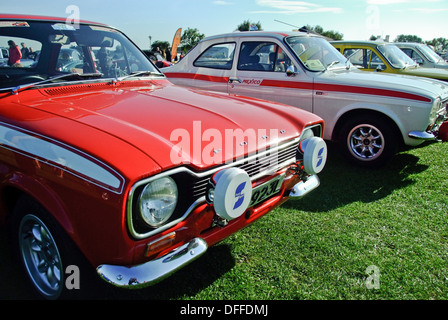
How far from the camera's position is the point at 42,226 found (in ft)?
6.35

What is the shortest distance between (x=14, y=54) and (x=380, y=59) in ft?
21.4

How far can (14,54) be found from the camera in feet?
8.80

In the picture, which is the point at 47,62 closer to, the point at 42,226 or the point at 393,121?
the point at 42,226

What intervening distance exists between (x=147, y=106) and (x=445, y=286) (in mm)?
2400

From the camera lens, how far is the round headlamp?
1.66 metres

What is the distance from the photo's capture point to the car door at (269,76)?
4.77 m

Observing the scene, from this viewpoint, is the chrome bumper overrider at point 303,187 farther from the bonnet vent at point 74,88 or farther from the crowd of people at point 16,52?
the crowd of people at point 16,52

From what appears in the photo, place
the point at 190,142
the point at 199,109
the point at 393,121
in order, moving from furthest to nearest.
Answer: the point at 393,121, the point at 199,109, the point at 190,142

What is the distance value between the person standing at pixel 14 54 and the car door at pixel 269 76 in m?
3.08

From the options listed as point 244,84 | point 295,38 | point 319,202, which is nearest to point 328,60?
point 295,38

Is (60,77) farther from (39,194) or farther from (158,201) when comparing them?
(158,201)

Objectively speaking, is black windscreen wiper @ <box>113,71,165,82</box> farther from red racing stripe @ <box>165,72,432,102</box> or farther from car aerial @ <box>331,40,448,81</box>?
car aerial @ <box>331,40,448,81</box>
